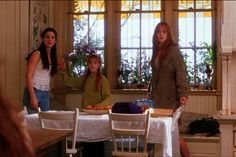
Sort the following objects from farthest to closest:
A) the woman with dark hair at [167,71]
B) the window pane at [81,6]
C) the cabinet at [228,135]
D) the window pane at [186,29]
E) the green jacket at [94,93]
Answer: the window pane at [81,6] → the window pane at [186,29] → the green jacket at [94,93] → the woman with dark hair at [167,71] → the cabinet at [228,135]

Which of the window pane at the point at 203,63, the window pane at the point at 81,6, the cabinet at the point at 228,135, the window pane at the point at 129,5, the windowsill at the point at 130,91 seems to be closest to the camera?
the cabinet at the point at 228,135

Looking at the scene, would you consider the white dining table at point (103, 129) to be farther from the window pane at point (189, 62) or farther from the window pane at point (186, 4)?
the window pane at point (186, 4)

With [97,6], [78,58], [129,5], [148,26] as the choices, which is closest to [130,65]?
[148,26]

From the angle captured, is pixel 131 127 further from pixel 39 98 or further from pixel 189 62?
pixel 189 62

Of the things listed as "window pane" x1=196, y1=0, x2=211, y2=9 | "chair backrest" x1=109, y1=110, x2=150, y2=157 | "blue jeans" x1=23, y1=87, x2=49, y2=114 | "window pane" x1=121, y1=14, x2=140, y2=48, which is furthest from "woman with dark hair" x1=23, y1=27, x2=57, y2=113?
"window pane" x1=196, y1=0, x2=211, y2=9

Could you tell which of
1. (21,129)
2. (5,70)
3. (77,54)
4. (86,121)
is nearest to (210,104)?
(77,54)

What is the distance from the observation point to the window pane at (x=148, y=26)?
6.09m

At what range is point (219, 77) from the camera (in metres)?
5.79

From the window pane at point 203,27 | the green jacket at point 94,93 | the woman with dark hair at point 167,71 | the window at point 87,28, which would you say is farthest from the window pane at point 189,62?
the green jacket at point 94,93

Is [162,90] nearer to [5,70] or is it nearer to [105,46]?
[5,70]

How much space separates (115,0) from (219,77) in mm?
1711

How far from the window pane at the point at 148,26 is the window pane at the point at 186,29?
321mm

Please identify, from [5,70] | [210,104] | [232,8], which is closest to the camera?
[232,8]

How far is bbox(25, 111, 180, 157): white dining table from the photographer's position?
296 cm
